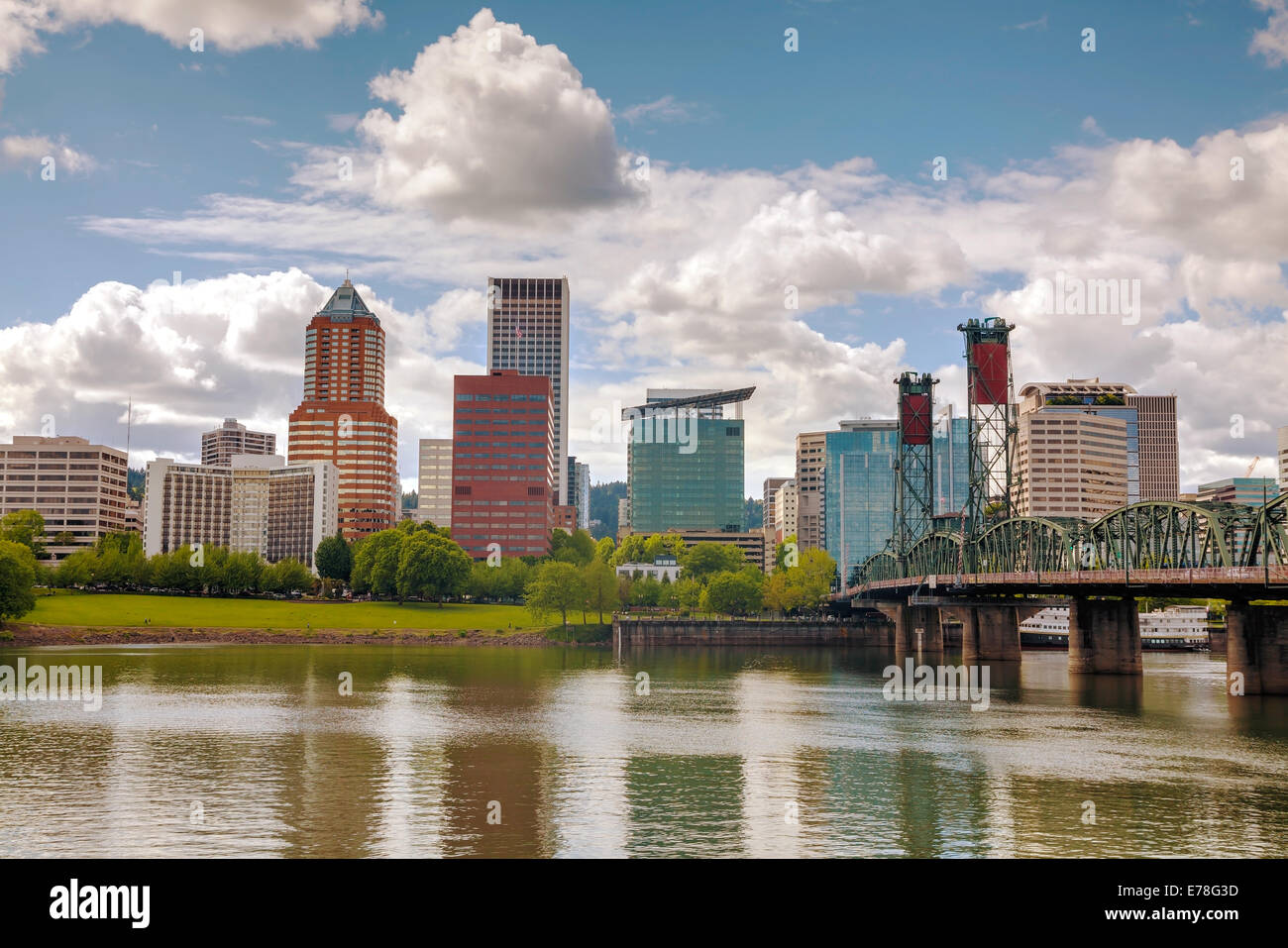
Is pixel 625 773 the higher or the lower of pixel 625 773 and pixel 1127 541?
the lower

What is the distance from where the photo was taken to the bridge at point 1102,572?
95.7m

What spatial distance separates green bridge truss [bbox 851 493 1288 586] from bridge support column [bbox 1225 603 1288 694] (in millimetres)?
5486

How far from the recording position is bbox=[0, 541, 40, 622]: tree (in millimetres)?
168000

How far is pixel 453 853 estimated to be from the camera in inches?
1736

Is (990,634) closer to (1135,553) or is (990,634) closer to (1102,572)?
(1102,572)

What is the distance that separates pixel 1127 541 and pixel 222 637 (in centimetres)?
14077

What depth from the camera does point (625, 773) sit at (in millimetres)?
63375

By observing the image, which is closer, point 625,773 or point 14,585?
point 625,773
